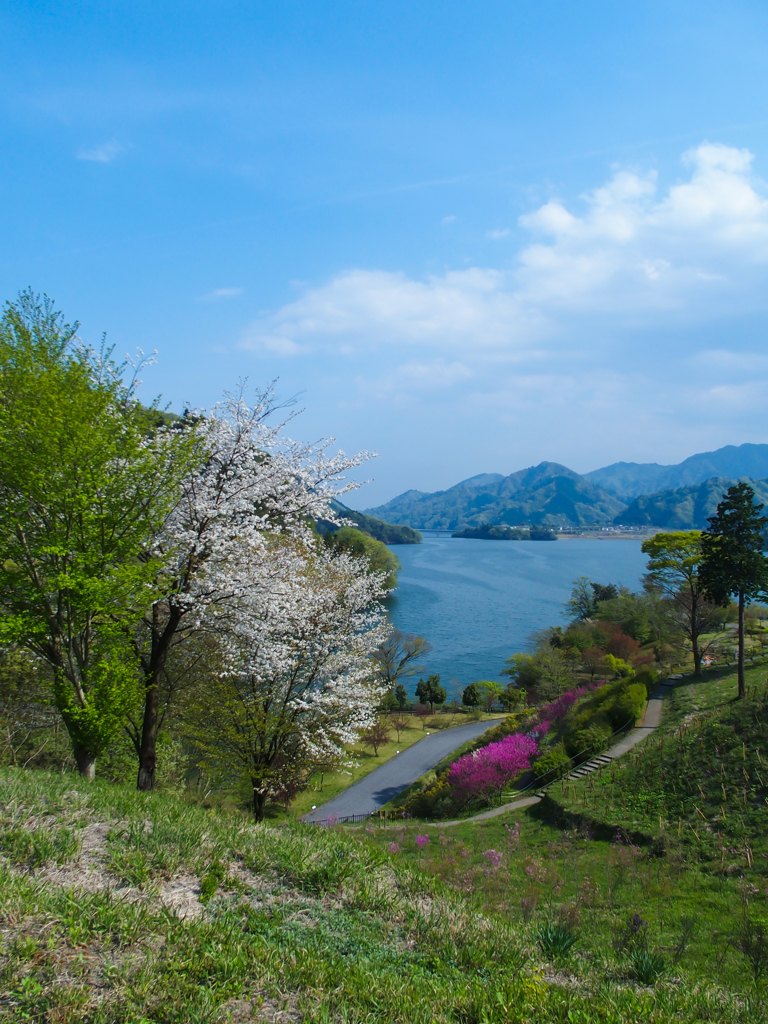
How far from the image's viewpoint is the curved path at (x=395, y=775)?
22.9 metres

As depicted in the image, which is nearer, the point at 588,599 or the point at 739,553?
the point at 739,553

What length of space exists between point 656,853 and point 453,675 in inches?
1533

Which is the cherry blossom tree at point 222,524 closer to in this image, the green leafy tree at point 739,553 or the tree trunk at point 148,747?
the tree trunk at point 148,747

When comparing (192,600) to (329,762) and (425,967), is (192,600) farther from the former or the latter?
(329,762)

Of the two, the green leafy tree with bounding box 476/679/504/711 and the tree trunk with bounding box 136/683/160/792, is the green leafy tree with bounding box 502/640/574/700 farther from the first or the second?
the tree trunk with bounding box 136/683/160/792

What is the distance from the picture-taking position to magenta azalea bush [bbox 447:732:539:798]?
69.3 ft

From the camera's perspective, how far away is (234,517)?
11.4 m

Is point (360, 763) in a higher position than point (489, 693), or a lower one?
higher

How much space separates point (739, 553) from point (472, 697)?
24.5 m

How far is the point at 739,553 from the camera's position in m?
22.8

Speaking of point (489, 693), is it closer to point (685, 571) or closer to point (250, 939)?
point (685, 571)

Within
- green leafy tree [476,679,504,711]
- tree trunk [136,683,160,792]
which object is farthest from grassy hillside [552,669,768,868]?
green leafy tree [476,679,504,711]

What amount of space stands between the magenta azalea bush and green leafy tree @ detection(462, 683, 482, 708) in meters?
18.1

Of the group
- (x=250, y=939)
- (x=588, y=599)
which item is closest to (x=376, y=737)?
(x=250, y=939)
